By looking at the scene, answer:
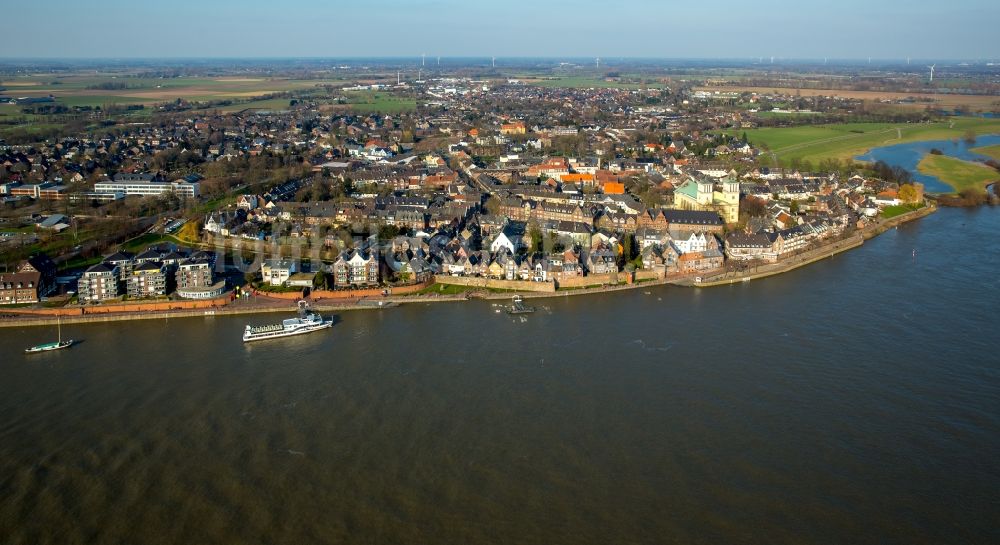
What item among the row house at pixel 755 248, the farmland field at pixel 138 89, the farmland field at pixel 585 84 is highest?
the farmland field at pixel 585 84

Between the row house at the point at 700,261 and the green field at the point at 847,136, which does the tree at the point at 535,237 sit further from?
the green field at the point at 847,136

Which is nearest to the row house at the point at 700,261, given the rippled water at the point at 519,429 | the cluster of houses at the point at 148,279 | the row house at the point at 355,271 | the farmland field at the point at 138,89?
the rippled water at the point at 519,429

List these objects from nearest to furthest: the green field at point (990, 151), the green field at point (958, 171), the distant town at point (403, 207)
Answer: the distant town at point (403, 207) → the green field at point (958, 171) → the green field at point (990, 151)

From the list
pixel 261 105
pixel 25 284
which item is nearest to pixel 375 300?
pixel 25 284

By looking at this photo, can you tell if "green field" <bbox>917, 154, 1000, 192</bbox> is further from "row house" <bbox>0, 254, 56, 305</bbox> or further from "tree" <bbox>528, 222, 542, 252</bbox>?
"row house" <bbox>0, 254, 56, 305</bbox>

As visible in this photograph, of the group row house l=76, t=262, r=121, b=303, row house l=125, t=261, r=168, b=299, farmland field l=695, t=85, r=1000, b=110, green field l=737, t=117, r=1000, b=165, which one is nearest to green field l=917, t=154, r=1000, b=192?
green field l=737, t=117, r=1000, b=165

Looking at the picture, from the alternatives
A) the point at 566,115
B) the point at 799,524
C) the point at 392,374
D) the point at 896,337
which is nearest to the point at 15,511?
the point at 392,374

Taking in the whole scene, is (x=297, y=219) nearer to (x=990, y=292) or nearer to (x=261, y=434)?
(x=261, y=434)
